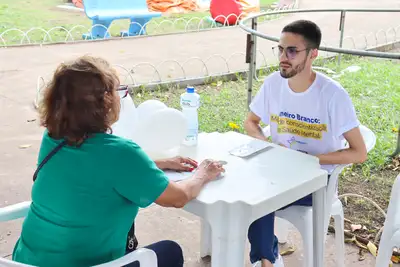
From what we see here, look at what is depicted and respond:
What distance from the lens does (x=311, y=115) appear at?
2.48 meters

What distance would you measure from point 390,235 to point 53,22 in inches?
405

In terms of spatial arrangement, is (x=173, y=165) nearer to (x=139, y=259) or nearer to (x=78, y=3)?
(x=139, y=259)

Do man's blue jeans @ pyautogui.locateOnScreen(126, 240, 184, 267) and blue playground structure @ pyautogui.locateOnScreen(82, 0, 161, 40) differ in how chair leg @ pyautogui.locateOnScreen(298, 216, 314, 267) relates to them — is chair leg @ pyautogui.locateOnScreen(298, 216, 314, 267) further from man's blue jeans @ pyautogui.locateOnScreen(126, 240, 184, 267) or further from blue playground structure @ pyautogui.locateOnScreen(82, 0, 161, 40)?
blue playground structure @ pyautogui.locateOnScreen(82, 0, 161, 40)

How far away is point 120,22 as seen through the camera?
11633 millimetres

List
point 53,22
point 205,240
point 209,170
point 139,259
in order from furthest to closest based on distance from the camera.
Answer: point 53,22, point 205,240, point 209,170, point 139,259

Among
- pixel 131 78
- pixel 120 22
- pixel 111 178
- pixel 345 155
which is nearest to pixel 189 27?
pixel 120 22

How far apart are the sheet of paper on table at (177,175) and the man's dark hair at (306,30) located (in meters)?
0.90

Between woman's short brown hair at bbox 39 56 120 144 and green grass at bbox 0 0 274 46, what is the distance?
7.54 m

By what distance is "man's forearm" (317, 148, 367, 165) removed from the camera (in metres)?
2.37

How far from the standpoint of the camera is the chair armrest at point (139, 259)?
1654 mm

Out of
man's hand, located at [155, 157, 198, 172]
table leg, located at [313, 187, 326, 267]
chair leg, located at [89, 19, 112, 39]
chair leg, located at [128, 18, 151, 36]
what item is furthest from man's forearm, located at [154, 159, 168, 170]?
chair leg, located at [128, 18, 151, 36]

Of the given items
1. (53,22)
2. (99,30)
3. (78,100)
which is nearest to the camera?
(78,100)

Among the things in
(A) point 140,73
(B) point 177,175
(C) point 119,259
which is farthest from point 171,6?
(C) point 119,259

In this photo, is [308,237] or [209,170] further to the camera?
[308,237]
